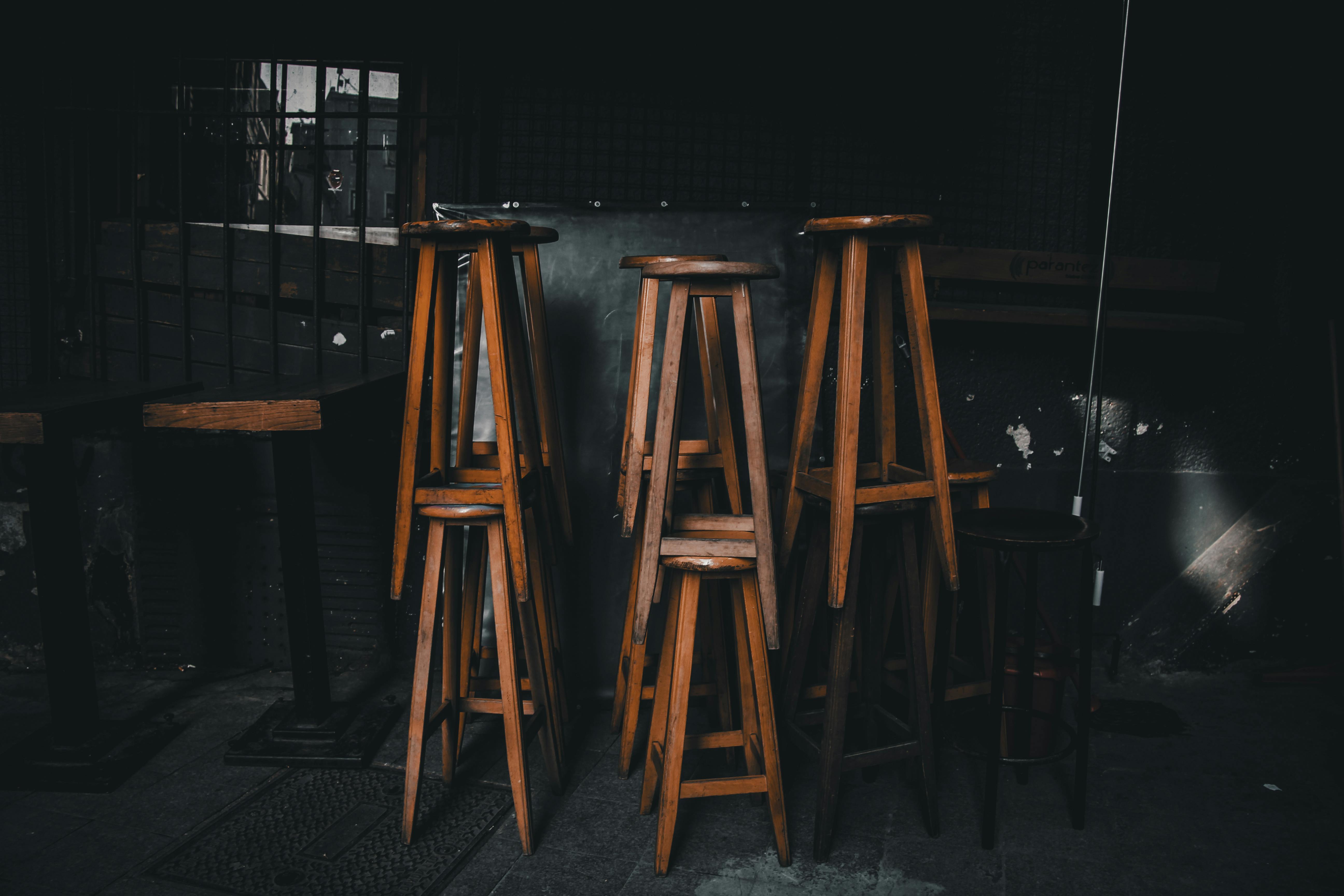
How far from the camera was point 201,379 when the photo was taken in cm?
350

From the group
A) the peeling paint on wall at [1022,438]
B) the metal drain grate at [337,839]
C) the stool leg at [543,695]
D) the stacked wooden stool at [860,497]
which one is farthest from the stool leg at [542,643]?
the peeling paint on wall at [1022,438]

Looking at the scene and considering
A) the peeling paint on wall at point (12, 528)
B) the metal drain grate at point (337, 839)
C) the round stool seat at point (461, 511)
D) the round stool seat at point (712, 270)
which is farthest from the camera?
the peeling paint on wall at point (12, 528)

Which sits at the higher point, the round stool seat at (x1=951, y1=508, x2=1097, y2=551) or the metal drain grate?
the round stool seat at (x1=951, y1=508, x2=1097, y2=551)

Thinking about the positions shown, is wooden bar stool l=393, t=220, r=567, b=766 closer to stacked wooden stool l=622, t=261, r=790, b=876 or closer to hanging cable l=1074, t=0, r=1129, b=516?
stacked wooden stool l=622, t=261, r=790, b=876

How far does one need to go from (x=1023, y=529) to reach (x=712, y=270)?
1.12 metres

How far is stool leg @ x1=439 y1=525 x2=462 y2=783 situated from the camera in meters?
2.49

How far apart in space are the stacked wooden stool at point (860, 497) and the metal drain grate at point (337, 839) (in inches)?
39.5

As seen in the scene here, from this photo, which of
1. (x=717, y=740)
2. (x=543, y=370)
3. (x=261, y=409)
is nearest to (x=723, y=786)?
(x=717, y=740)

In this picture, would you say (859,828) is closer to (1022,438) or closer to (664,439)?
(664,439)

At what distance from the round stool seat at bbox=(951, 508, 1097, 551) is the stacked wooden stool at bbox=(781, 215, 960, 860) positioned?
94 mm

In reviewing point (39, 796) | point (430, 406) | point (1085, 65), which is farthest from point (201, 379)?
point (1085, 65)

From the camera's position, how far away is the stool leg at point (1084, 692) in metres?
2.36

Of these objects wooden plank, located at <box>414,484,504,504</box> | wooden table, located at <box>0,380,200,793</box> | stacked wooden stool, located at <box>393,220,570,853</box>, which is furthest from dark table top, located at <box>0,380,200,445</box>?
wooden plank, located at <box>414,484,504,504</box>

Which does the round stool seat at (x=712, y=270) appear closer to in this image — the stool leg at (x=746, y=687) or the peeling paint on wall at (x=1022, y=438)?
the stool leg at (x=746, y=687)
